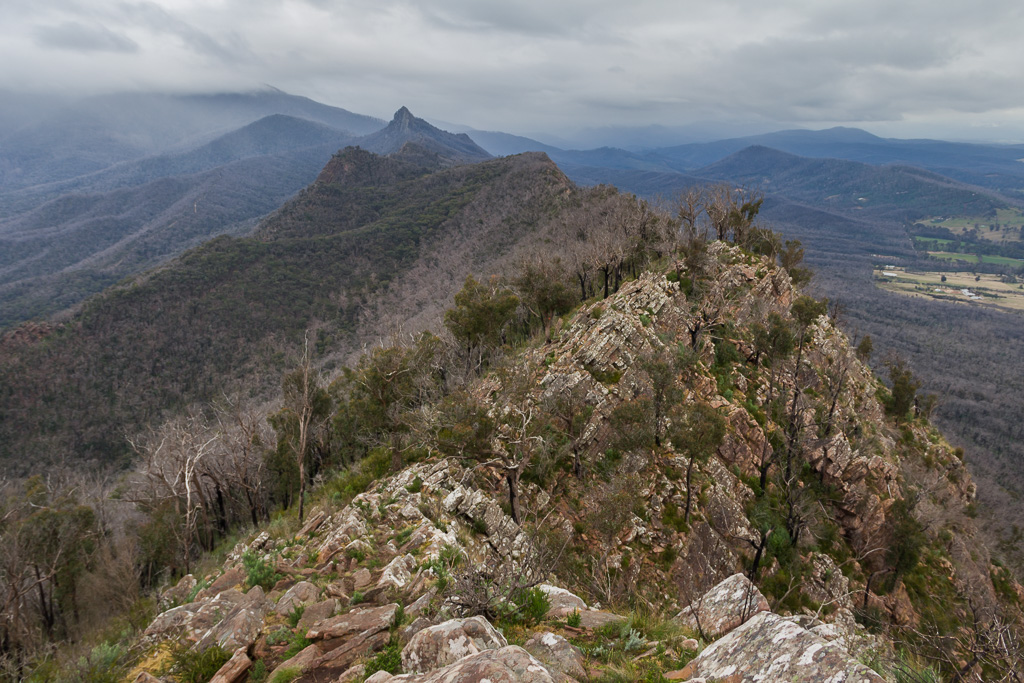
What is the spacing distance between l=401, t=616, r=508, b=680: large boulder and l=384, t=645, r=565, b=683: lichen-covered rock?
77cm

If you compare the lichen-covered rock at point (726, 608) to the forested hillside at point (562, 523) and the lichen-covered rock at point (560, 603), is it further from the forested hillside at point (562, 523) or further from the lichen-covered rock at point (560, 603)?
the lichen-covered rock at point (560, 603)

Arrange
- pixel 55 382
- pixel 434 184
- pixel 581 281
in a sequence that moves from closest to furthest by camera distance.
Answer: pixel 581 281 → pixel 55 382 → pixel 434 184

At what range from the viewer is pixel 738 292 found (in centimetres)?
3412

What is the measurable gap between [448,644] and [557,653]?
1660 mm

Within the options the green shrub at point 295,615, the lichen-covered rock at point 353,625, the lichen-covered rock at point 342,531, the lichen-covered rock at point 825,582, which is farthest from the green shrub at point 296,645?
the lichen-covered rock at point 825,582

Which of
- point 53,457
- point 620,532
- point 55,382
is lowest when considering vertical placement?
point 53,457

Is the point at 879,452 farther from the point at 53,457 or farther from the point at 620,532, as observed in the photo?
the point at 53,457

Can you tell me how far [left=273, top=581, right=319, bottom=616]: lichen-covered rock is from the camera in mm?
9781

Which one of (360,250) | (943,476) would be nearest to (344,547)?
(943,476)

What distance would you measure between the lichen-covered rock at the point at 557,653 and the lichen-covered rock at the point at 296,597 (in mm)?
6259

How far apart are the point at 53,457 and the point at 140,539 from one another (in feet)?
208

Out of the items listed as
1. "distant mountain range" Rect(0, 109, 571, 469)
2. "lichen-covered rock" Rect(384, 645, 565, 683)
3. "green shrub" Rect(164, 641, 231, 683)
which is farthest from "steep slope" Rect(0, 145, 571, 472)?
"lichen-covered rock" Rect(384, 645, 565, 683)

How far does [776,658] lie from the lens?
554 cm

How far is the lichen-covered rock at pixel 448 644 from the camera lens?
5.99 m
